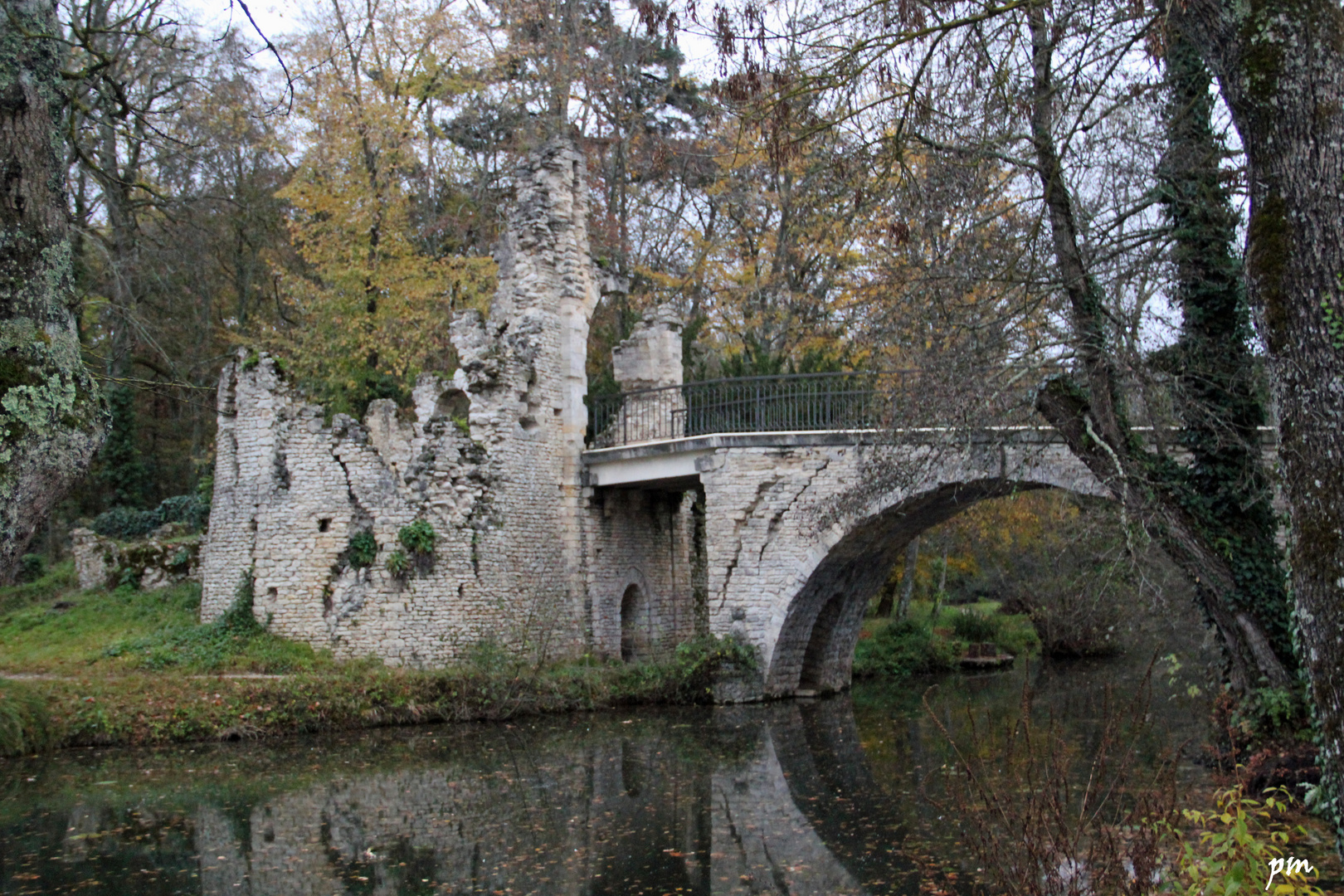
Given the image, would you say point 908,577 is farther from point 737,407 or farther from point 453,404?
point 453,404

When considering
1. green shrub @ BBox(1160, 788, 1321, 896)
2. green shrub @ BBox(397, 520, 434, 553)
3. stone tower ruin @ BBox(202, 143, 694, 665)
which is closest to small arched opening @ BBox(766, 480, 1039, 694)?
stone tower ruin @ BBox(202, 143, 694, 665)

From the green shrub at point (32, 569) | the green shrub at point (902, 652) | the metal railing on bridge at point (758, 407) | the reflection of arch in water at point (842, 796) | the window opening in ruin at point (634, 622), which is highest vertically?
the metal railing on bridge at point (758, 407)

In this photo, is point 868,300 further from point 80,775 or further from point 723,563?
point 80,775

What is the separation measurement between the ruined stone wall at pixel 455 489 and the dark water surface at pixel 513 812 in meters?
2.21

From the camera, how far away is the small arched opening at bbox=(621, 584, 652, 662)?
61.4 feet

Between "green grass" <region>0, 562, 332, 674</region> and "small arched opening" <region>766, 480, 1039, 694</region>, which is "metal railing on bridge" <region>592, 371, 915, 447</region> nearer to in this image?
"small arched opening" <region>766, 480, 1039, 694</region>

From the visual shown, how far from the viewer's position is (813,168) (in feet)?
29.4

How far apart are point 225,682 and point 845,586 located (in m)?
8.57

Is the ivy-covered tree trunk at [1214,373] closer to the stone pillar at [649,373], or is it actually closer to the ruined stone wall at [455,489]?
the stone pillar at [649,373]

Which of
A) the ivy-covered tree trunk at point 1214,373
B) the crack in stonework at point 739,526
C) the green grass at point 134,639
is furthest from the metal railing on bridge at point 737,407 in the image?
the green grass at point 134,639

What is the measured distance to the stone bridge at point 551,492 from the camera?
15445 millimetres

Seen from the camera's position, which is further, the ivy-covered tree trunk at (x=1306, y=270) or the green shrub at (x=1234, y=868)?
the ivy-covered tree trunk at (x=1306, y=270)

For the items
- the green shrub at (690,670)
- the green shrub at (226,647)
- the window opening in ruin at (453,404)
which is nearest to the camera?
the green shrub at (226,647)

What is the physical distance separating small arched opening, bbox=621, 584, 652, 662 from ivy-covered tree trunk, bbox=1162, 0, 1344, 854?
46.6ft
